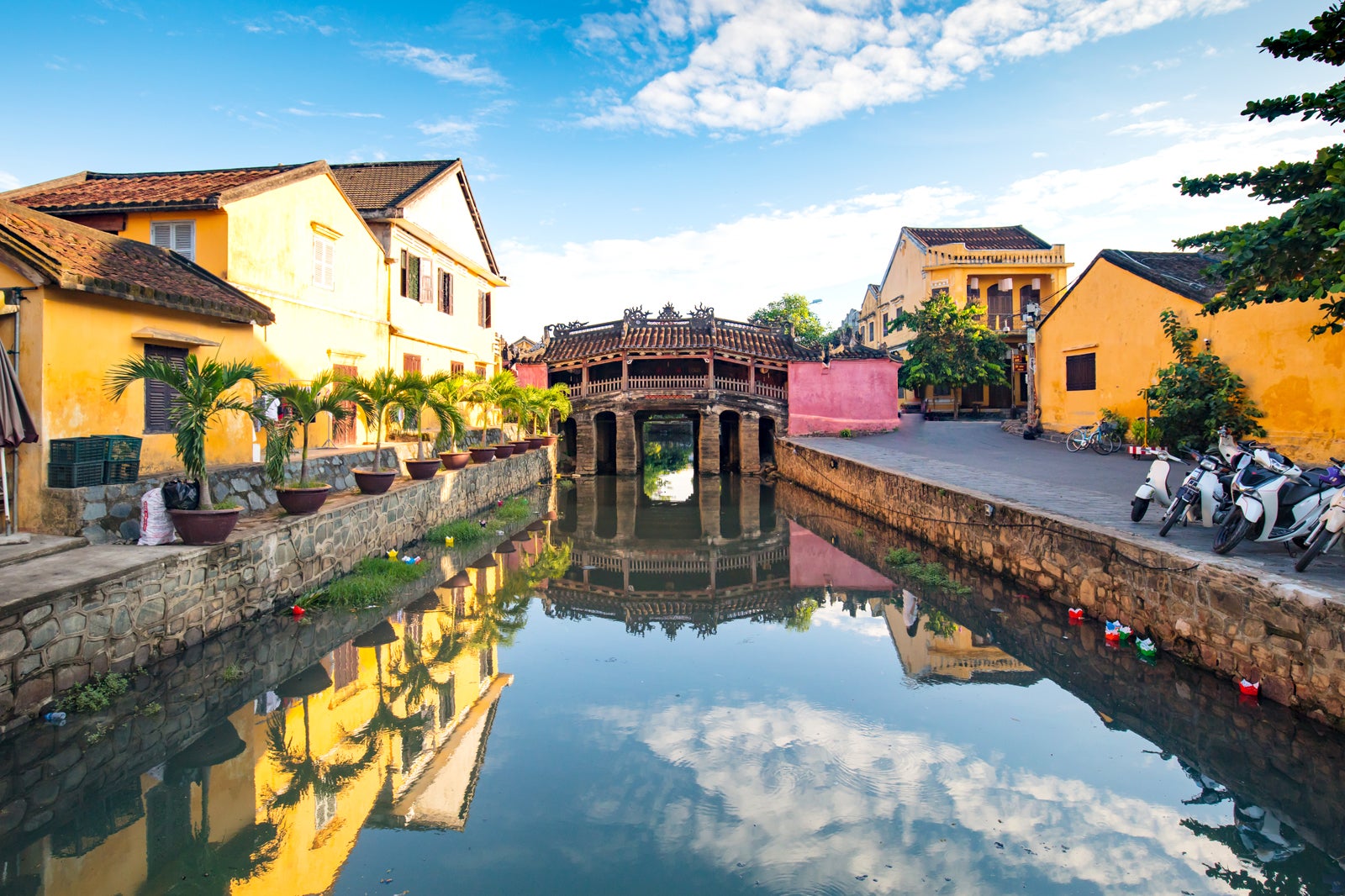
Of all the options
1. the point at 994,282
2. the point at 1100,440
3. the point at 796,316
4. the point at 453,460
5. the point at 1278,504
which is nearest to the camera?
the point at 1278,504

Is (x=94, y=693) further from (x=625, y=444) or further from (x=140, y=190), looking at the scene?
(x=625, y=444)

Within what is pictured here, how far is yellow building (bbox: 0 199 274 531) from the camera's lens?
7391 millimetres

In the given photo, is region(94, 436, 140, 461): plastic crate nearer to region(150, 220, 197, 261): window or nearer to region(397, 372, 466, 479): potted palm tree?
region(397, 372, 466, 479): potted palm tree

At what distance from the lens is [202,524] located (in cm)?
704

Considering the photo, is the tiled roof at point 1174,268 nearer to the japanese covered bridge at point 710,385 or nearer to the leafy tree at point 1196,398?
the leafy tree at point 1196,398

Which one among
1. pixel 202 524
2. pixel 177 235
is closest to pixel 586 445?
pixel 177 235

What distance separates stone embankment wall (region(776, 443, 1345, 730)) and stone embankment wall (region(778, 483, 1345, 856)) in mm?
189

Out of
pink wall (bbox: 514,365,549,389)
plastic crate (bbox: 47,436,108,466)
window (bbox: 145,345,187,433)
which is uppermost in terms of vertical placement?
pink wall (bbox: 514,365,549,389)

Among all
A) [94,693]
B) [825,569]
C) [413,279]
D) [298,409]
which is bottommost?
[825,569]

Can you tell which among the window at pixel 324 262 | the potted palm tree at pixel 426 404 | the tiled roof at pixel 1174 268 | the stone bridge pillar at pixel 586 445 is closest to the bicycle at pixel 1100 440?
the tiled roof at pixel 1174 268

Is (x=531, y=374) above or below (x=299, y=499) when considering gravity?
above

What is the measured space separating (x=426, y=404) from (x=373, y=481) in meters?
2.34

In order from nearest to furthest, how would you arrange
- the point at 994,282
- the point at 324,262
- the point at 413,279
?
1. the point at 324,262
2. the point at 413,279
3. the point at 994,282

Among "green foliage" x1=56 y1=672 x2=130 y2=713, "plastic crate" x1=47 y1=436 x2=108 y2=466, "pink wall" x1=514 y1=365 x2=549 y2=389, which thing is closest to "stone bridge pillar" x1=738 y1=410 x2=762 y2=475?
"pink wall" x1=514 y1=365 x2=549 y2=389
